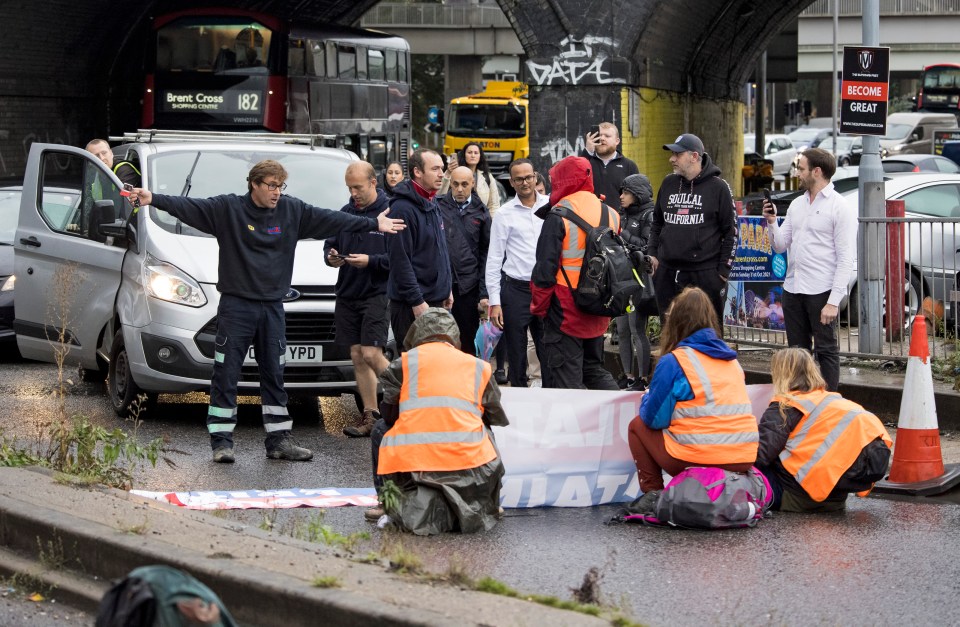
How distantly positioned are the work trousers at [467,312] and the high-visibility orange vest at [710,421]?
3.78m

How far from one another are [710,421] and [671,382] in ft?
0.89

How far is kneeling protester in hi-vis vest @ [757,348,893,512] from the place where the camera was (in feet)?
24.0

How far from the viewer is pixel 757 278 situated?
39.9 ft

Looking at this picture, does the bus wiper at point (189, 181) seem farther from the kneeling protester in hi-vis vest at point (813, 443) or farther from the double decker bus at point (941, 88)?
the double decker bus at point (941, 88)

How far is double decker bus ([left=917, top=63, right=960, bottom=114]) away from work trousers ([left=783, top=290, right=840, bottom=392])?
55.1 meters

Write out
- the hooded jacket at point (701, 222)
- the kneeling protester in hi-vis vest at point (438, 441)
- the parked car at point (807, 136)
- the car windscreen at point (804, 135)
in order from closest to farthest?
the kneeling protester in hi-vis vest at point (438, 441), the hooded jacket at point (701, 222), the parked car at point (807, 136), the car windscreen at point (804, 135)

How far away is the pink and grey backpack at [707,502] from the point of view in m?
6.97

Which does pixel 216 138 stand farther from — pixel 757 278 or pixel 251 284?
pixel 757 278

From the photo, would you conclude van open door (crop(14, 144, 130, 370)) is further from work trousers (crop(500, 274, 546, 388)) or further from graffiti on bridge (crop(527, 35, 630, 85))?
graffiti on bridge (crop(527, 35, 630, 85))

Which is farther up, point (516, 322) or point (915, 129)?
point (915, 129)

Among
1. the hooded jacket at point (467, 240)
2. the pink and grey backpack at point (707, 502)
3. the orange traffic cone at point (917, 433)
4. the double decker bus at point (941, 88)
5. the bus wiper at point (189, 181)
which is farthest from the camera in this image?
the double decker bus at point (941, 88)

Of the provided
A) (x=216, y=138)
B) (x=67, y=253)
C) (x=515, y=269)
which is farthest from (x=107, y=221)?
(x=515, y=269)

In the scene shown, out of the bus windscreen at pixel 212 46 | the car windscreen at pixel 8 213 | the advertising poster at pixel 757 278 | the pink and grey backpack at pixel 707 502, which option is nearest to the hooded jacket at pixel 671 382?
the pink and grey backpack at pixel 707 502

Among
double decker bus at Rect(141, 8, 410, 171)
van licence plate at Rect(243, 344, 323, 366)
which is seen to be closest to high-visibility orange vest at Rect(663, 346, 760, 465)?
van licence plate at Rect(243, 344, 323, 366)
